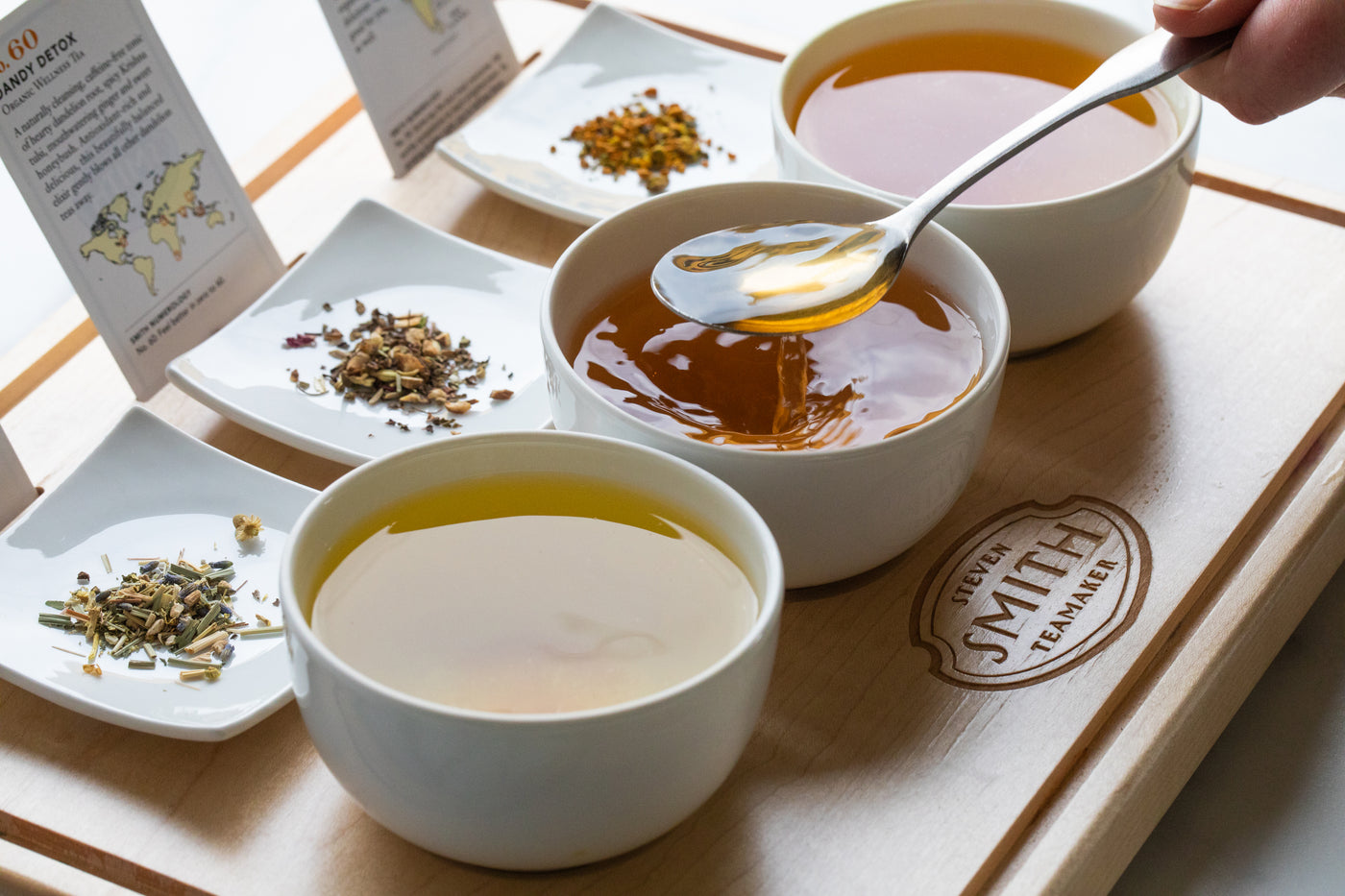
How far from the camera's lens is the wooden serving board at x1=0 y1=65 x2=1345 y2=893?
630 mm

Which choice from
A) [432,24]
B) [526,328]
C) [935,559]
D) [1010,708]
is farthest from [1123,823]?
[432,24]

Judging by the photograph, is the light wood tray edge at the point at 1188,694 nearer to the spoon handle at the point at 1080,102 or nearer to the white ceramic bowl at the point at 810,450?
the white ceramic bowl at the point at 810,450

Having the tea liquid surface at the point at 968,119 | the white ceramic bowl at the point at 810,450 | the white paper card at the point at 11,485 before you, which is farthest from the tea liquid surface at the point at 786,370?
the white paper card at the point at 11,485

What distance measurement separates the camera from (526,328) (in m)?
0.94

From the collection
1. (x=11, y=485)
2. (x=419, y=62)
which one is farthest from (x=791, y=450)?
(x=419, y=62)

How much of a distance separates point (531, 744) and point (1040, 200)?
52 centimetres

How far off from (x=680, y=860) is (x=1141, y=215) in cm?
48

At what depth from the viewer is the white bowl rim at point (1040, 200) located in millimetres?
795

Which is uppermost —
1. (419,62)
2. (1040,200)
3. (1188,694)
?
(419,62)

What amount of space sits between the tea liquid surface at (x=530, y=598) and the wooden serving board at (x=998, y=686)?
11 cm

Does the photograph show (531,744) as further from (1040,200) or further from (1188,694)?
(1040,200)

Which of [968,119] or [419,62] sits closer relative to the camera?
[968,119]

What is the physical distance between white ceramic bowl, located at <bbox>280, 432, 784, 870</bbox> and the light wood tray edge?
17 centimetres

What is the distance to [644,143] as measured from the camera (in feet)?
3.62
